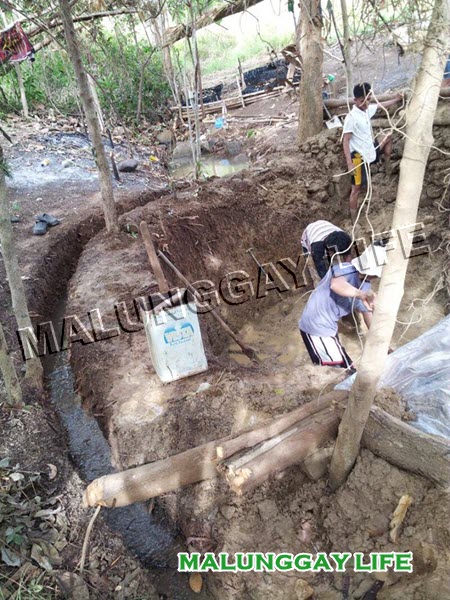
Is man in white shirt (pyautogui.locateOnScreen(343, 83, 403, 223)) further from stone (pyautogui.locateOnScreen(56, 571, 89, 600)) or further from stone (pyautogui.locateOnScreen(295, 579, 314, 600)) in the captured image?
stone (pyautogui.locateOnScreen(56, 571, 89, 600))

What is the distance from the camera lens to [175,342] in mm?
3371

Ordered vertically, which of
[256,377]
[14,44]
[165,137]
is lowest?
[256,377]

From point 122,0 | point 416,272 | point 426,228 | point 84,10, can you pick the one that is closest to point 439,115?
point 426,228

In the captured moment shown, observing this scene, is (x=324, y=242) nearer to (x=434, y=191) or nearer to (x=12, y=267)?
(x=12, y=267)

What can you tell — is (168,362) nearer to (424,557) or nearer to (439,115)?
(424,557)

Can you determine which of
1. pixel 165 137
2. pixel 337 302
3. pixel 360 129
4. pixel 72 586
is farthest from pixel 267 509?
pixel 165 137

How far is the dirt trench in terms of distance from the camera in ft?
8.20

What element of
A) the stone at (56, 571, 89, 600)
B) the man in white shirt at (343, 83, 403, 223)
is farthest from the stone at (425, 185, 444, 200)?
the stone at (56, 571, 89, 600)

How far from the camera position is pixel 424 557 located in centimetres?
230

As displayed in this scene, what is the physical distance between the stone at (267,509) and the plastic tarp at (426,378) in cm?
86

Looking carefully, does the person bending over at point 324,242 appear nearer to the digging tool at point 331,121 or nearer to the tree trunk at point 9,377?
the tree trunk at point 9,377

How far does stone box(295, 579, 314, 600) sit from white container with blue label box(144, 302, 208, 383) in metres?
1.63

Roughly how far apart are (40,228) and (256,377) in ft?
15.8

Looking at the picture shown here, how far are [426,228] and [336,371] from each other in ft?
8.61
